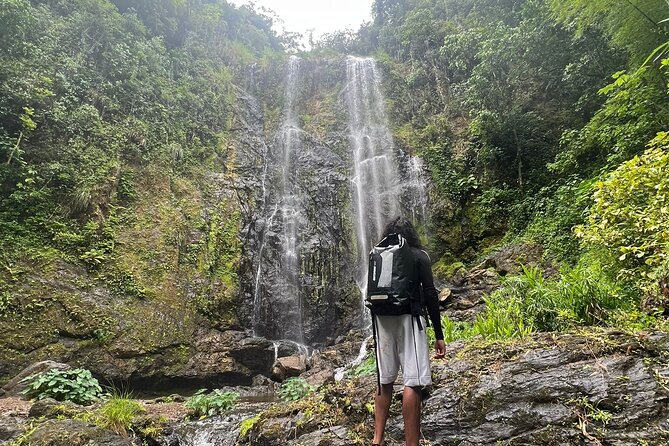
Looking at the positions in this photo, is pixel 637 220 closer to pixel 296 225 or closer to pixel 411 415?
pixel 411 415

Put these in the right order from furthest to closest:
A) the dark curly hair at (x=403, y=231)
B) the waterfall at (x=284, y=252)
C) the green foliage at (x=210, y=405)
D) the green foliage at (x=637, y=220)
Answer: the waterfall at (x=284, y=252) < the green foliage at (x=210, y=405) < the green foliage at (x=637, y=220) < the dark curly hair at (x=403, y=231)

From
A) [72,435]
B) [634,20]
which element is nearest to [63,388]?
[72,435]

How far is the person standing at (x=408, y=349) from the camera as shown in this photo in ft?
8.96

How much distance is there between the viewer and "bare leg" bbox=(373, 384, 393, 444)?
2798 millimetres

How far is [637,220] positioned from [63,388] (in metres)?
7.90

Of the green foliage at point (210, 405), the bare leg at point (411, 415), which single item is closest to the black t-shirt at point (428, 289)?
the bare leg at point (411, 415)

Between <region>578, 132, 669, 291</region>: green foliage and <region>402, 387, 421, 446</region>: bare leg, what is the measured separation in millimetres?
2611

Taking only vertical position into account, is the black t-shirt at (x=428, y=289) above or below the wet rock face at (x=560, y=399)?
above

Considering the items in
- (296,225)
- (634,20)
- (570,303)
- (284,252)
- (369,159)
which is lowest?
(570,303)

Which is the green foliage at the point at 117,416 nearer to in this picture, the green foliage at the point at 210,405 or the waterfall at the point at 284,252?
the green foliage at the point at 210,405

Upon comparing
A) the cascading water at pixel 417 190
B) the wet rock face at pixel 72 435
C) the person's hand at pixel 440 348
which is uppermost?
the cascading water at pixel 417 190

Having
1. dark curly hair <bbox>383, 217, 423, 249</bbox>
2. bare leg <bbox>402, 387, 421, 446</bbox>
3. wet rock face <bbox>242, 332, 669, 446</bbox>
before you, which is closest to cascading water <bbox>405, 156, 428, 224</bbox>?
wet rock face <bbox>242, 332, 669, 446</bbox>

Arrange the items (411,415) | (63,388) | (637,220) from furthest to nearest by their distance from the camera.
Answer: (63,388)
(637,220)
(411,415)

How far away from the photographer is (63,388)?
5.55m
